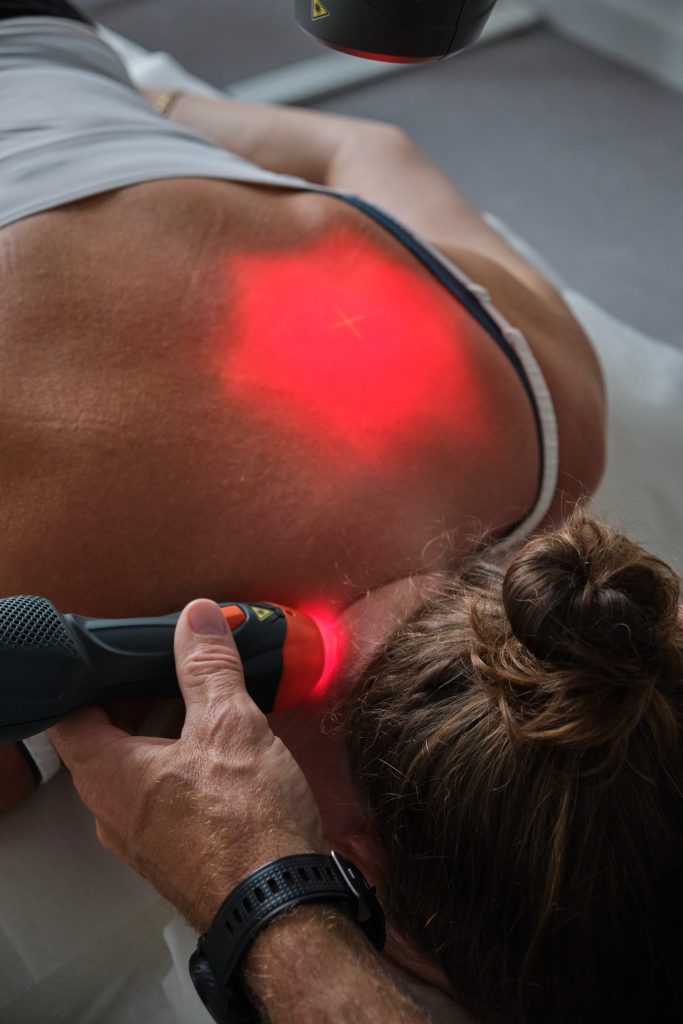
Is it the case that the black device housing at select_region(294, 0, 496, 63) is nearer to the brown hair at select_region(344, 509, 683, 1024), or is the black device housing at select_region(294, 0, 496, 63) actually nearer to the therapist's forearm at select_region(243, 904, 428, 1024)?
the brown hair at select_region(344, 509, 683, 1024)

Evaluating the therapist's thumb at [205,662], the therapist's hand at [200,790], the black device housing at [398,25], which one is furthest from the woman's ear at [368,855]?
the black device housing at [398,25]

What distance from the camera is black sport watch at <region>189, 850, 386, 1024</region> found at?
76 cm

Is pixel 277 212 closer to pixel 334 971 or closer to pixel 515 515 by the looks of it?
pixel 515 515

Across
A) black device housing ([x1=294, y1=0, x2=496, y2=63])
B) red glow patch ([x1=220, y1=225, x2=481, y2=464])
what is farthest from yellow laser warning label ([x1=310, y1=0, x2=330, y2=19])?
red glow patch ([x1=220, y1=225, x2=481, y2=464])

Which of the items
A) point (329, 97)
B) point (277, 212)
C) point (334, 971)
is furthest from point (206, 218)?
point (329, 97)

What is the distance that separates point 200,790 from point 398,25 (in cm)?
59

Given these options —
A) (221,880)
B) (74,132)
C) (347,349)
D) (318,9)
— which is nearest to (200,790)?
(221,880)

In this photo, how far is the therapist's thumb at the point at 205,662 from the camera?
0.85 meters

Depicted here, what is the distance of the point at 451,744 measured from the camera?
31.1 inches

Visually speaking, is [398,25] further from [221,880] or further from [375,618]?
[221,880]

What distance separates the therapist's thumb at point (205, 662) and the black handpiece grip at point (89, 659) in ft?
0.07

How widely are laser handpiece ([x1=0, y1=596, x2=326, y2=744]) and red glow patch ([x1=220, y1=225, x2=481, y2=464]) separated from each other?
20 cm

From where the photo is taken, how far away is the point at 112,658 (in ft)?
2.87

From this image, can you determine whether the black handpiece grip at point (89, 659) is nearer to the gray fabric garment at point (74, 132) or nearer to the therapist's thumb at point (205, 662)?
the therapist's thumb at point (205, 662)
